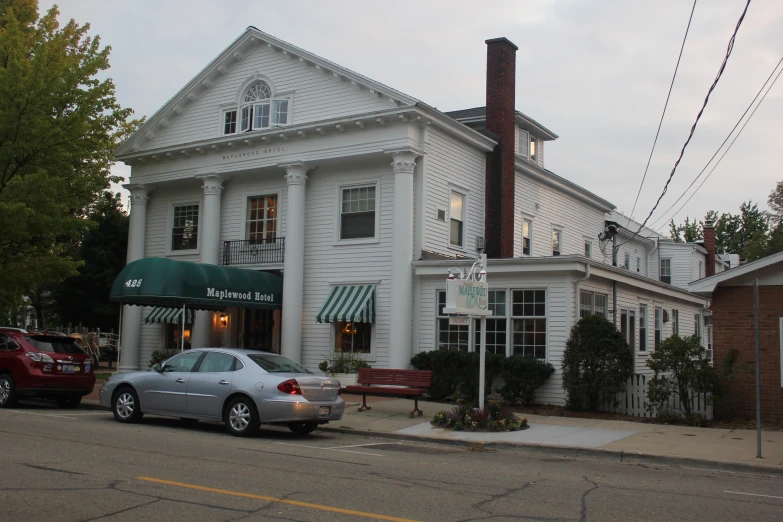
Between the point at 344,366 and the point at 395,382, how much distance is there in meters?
4.88

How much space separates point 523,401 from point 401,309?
4.22m

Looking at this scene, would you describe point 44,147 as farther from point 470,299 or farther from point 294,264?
point 470,299

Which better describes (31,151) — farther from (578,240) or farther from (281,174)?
(578,240)

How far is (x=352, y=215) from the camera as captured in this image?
899 inches

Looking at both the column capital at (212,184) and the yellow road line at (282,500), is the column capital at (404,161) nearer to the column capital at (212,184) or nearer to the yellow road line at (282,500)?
the column capital at (212,184)

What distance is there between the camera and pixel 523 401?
1877 centimetres

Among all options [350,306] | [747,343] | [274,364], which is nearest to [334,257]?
[350,306]

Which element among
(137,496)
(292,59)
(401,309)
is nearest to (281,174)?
(292,59)

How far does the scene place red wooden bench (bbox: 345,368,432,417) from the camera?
650 inches

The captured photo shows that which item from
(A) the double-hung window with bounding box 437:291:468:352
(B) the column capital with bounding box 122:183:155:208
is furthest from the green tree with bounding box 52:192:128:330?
(A) the double-hung window with bounding box 437:291:468:352

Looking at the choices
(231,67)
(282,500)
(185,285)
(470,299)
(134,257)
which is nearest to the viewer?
(282,500)

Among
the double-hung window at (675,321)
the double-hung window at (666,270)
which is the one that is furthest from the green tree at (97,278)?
the double-hung window at (666,270)

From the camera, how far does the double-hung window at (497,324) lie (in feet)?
65.5

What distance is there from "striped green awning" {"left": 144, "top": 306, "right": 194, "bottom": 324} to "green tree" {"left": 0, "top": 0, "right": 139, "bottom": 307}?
11.7ft
